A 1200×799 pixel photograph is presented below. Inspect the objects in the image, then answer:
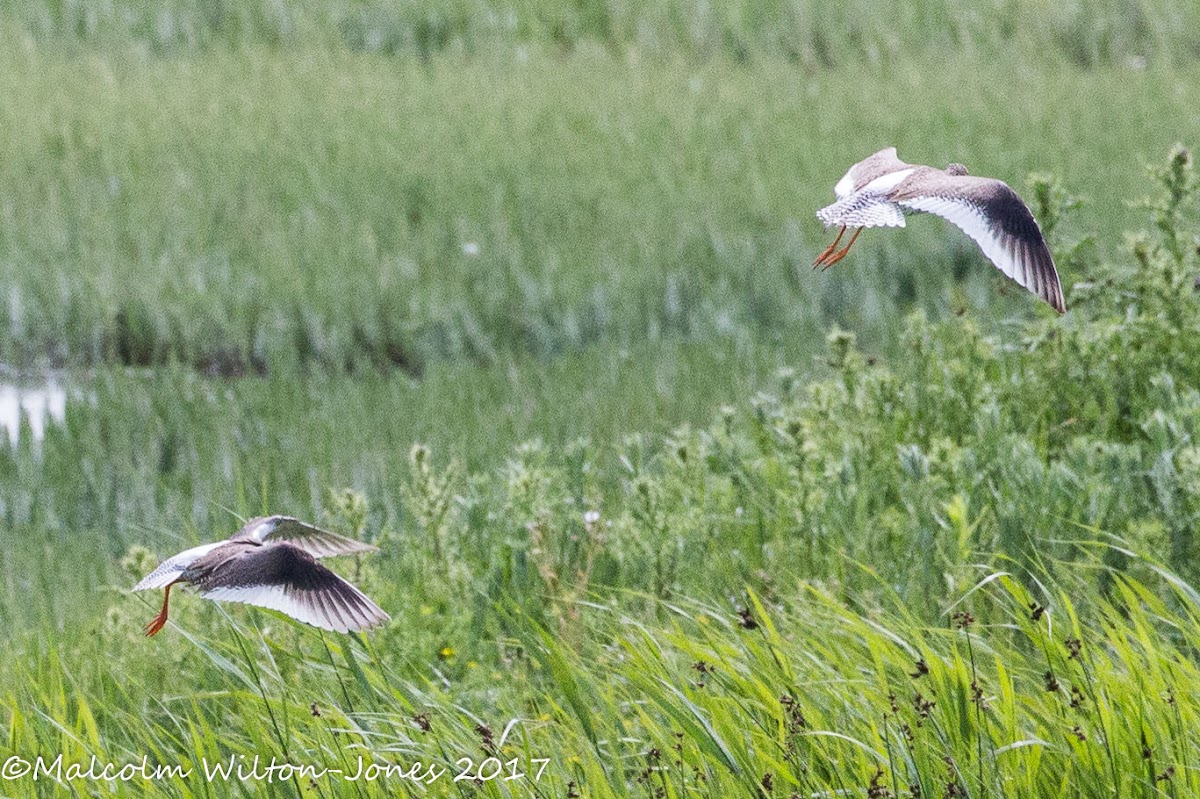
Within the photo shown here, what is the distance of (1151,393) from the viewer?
445 centimetres

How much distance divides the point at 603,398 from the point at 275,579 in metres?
4.08

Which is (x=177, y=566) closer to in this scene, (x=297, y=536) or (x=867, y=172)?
(x=297, y=536)

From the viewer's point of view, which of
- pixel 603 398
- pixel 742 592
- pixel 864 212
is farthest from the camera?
pixel 603 398

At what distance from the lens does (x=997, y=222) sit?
5.62ft

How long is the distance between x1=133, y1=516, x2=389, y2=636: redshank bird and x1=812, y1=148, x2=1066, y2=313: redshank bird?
0.63 metres

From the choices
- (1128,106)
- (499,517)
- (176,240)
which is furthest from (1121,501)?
(1128,106)

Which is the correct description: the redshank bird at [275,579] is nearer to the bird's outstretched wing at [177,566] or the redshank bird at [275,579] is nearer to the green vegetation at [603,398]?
the bird's outstretched wing at [177,566]

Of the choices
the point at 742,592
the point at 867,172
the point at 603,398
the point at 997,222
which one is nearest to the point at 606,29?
the point at 603,398

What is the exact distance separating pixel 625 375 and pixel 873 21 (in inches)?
286

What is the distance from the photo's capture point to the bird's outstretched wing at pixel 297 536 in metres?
1.94

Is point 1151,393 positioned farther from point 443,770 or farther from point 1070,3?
point 1070,3

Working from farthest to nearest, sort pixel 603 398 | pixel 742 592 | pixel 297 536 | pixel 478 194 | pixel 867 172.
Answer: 1. pixel 478 194
2. pixel 603 398
3. pixel 742 592
4. pixel 297 536
5. pixel 867 172
